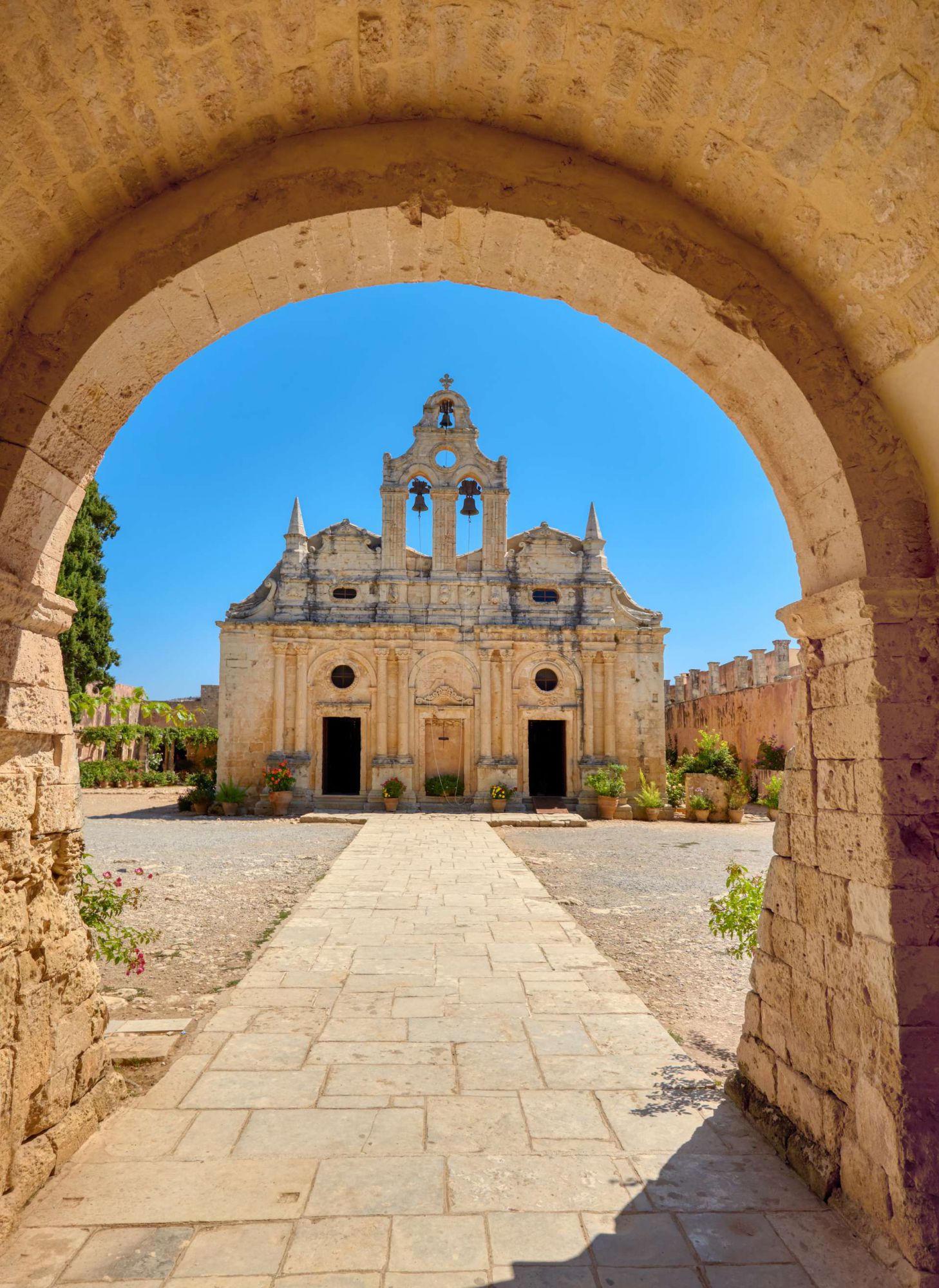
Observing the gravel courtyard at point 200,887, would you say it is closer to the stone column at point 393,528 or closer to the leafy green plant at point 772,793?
the stone column at point 393,528

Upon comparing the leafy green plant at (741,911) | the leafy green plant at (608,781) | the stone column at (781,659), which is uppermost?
the stone column at (781,659)

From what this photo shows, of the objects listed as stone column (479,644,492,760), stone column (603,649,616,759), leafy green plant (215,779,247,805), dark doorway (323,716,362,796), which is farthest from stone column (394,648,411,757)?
stone column (603,649,616,759)

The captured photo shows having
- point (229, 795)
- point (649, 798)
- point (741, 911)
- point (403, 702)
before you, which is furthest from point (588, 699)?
point (741, 911)

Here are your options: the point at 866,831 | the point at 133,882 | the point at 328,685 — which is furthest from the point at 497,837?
the point at 866,831

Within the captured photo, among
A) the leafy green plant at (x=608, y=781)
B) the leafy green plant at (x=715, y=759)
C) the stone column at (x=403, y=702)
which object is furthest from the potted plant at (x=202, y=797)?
the leafy green plant at (x=715, y=759)

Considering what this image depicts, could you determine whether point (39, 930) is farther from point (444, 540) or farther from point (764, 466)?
point (444, 540)

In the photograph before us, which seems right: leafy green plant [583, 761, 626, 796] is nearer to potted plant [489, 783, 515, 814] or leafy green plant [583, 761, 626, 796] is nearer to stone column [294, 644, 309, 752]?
potted plant [489, 783, 515, 814]

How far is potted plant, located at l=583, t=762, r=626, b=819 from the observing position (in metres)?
20.1

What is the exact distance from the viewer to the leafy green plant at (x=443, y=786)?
2109 cm

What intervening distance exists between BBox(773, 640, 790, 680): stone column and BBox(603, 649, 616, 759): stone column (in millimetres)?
5112

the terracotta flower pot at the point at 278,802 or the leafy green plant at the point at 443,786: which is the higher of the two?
the leafy green plant at the point at 443,786

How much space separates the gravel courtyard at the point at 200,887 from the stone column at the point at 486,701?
17.3 feet

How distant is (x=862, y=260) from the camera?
277 centimetres

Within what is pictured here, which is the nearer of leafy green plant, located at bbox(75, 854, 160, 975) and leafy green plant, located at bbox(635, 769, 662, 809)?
leafy green plant, located at bbox(75, 854, 160, 975)
